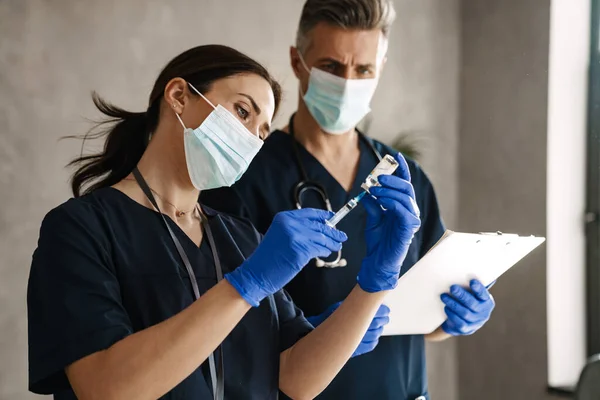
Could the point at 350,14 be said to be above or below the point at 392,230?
above

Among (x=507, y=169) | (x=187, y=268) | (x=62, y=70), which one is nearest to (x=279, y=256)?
(x=187, y=268)

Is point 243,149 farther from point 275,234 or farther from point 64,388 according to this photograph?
point 64,388

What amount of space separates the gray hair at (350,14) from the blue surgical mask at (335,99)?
0.39 ft

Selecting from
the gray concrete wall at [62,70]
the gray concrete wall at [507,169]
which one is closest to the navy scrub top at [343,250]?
the gray concrete wall at [62,70]

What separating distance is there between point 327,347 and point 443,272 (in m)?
0.32

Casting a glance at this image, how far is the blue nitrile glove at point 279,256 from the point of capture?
0.96 m

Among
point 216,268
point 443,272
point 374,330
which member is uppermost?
point 216,268

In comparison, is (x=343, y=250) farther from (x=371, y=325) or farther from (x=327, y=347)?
(x=327, y=347)

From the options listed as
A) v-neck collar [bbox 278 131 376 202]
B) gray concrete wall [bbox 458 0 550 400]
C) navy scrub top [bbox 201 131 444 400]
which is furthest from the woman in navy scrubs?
gray concrete wall [bbox 458 0 550 400]

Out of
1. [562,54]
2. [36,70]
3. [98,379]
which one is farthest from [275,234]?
[562,54]

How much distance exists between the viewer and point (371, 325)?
1343 millimetres

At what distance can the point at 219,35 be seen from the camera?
226cm

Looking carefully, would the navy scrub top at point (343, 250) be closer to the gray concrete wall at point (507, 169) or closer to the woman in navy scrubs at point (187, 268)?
the woman in navy scrubs at point (187, 268)

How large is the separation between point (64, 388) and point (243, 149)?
495 mm
